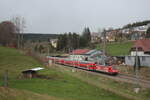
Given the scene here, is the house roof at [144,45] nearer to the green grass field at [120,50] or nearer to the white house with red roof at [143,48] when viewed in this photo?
the white house with red roof at [143,48]

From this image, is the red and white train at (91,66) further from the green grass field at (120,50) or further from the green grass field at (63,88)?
the green grass field at (120,50)

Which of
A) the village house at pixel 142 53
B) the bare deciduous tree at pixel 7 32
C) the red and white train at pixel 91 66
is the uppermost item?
the bare deciduous tree at pixel 7 32

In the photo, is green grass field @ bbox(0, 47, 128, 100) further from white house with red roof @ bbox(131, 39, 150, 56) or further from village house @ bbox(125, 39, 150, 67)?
white house with red roof @ bbox(131, 39, 150, 56)

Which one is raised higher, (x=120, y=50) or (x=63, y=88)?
(x=120, y=50)

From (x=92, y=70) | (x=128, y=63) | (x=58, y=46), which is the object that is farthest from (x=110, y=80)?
(x=58, y=46)

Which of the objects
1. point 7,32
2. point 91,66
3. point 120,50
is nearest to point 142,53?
point 91,66

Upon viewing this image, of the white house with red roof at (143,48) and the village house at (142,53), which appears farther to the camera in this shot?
the white house with red roof at (143,48)

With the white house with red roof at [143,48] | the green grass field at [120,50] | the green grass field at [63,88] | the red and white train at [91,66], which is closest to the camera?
the green grass field at [63,88]

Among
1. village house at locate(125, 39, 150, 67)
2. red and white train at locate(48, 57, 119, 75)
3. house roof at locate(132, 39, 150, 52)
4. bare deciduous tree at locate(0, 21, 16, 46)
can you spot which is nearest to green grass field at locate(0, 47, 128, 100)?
red and white train at locate(48, 57, 119, 75)

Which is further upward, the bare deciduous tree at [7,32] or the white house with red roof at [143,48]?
the bare deciduous tree at [7,32]

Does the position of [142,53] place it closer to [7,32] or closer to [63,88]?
[63,88]

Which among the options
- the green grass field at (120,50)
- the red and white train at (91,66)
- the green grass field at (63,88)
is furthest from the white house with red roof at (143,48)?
the green grass field at (63,88)

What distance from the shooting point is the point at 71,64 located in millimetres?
54406

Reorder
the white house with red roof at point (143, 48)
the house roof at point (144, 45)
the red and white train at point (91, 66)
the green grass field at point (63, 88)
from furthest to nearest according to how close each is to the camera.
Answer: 1. the house roof at point (144, 45)
2. the white house with red roof at point (143, 48)
3. the red and white train at point (91, 66)
4. the green grass field at point (63, 88)
